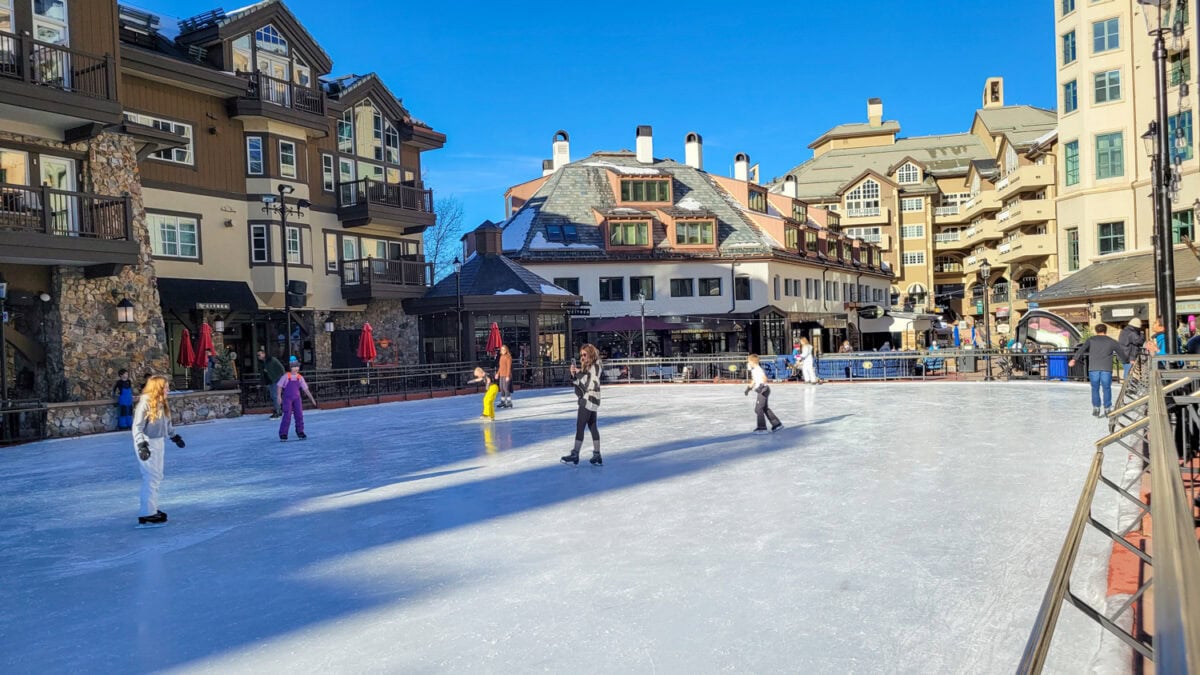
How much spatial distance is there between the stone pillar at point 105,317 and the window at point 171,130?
268cm

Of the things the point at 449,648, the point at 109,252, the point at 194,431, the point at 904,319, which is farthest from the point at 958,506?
the point at 904,319

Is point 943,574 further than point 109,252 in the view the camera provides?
No

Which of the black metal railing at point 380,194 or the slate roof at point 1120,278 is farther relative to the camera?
the black metal railing at point 380,194

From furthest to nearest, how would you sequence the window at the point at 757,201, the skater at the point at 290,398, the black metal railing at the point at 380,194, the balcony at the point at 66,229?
the window at the point at 757,201, the black metal railing at the point at 380,194, the balcony at the point at 66,229, the skater at the point at 290,398

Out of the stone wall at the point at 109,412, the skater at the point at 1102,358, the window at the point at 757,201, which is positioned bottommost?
the stone wall at the point at 109,412

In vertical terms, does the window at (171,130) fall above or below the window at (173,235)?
above

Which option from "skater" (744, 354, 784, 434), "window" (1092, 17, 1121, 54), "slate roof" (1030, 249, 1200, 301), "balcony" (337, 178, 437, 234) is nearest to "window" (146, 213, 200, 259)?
"balcony" (337, 178, 437, 234)

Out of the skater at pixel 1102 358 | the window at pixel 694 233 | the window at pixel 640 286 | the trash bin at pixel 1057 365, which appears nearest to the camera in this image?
the skater at pixel 1102 358

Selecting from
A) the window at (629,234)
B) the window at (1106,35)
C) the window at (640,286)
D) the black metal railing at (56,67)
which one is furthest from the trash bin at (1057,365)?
the black metal railing at (56,67)

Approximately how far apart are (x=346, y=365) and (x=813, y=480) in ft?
81.2

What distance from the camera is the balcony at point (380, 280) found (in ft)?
102

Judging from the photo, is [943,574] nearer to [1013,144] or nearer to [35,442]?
[35,442]

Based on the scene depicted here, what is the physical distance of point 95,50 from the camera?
2020 centimetres

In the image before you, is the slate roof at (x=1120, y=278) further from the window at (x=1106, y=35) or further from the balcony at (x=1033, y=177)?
the balcony at (x=1033, y=177)
